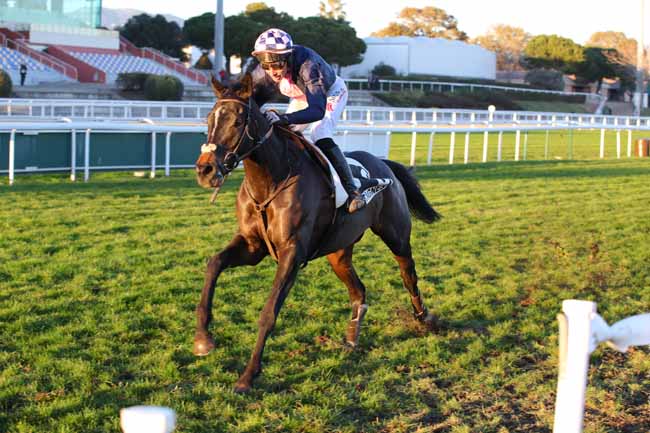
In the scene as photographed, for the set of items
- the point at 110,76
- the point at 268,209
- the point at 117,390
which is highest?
the point at 110,76

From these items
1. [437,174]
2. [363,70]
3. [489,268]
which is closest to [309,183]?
[489,268]

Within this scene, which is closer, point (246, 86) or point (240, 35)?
point (246, 86)

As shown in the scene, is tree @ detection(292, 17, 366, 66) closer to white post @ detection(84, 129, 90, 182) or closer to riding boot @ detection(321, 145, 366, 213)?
white post @ detection(84, 129, 90, 182)

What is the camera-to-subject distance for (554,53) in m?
72.8

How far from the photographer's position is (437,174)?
53.1 ft

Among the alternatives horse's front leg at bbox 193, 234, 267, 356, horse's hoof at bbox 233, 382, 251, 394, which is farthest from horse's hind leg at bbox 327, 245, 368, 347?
horse's hoof at bbox 233, 382, 251, 394

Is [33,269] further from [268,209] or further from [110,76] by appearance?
[110,76]

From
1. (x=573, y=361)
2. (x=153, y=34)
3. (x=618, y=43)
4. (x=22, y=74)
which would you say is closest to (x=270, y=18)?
(x=153, y=34)

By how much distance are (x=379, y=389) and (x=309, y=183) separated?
122cm

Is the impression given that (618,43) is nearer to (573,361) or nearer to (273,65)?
(273,65)

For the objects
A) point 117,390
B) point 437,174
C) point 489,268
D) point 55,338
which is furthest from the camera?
point 437,174

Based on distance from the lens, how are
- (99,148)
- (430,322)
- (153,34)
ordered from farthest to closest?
(153,34) → (99,148) → (430,322)

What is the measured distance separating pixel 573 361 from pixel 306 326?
12.4 feet

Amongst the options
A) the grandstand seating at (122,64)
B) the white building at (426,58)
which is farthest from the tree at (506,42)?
the grandstand seating at (122,64)
